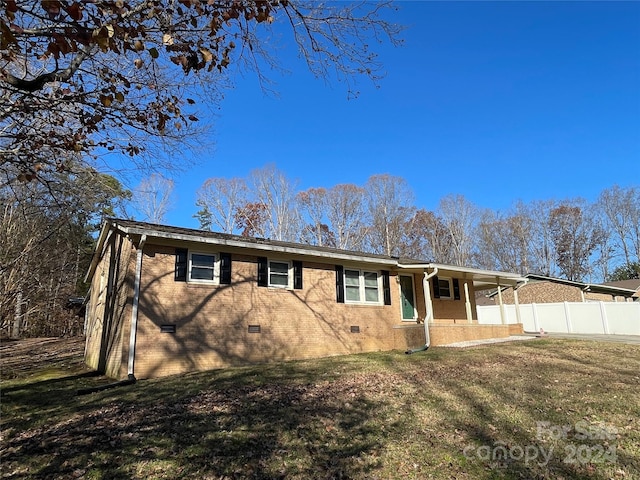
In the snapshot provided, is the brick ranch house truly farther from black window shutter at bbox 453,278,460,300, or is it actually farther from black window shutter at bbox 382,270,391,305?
black window shutter at bbox 453,278,460,300

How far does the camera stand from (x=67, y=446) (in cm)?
506

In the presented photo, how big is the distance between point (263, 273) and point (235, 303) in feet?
4.16

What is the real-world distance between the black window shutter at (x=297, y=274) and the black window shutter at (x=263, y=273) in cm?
96

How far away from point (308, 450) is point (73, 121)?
6.06 meters

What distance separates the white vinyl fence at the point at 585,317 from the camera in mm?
20219

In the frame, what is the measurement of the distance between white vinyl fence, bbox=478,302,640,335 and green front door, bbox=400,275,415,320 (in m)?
9.31

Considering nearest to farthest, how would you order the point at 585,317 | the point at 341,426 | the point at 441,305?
the point at 341,426
the point at 441,305
the point at 585,317

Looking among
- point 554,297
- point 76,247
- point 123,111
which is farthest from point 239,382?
point 554,297

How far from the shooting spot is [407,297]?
16.2m

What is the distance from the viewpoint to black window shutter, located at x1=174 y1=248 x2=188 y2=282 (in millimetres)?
10648

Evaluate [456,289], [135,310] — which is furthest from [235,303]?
[456,289]

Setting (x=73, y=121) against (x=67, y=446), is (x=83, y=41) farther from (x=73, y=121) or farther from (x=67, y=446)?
(x=67, y=446)

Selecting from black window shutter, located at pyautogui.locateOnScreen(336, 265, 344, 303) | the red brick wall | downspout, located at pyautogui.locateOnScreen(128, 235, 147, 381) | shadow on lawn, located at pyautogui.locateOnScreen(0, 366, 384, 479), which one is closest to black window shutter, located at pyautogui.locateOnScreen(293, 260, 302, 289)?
the red brick wall

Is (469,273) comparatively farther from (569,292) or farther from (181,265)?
(569,292)
